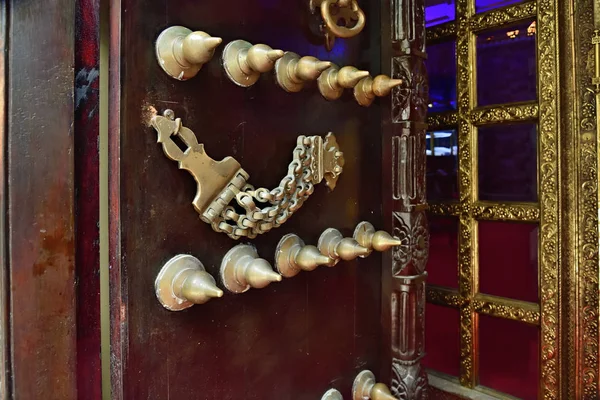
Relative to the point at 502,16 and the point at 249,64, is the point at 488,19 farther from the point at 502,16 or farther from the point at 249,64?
the point at 249,64

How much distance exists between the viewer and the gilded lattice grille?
38.9 inches

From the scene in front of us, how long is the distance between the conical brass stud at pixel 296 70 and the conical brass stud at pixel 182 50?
0.50 ft

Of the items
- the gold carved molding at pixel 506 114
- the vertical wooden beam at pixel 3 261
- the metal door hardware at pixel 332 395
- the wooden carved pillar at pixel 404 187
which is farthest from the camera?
the gold carved molding at pixel 506 114

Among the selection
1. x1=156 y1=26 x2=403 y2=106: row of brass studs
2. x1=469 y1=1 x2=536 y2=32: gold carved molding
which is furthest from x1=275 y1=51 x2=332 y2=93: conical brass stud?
x1=469 y1=1 x2=536 y2=32: gold carved molding

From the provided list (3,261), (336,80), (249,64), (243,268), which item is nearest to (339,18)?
(336,80)

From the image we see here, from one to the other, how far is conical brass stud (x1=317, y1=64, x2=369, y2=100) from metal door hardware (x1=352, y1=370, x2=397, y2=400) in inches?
21.4

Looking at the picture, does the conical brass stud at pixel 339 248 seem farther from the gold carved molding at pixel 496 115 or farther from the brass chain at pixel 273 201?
the gold carved molding at pixel 496 115

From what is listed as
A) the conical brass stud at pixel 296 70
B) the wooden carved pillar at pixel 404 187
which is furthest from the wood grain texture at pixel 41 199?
the wooden carved pillar at pixel 404 187

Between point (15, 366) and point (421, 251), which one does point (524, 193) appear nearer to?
point (421, 251)

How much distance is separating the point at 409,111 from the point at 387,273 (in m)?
0.34

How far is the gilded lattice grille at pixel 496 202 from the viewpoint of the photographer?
987 mm

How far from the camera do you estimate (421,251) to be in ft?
3.01

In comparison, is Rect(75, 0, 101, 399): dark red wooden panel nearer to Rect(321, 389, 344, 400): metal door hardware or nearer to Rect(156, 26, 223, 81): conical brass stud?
Rect(156, 26, 223, 81): conical brass stud

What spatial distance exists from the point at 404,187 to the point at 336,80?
282mm
